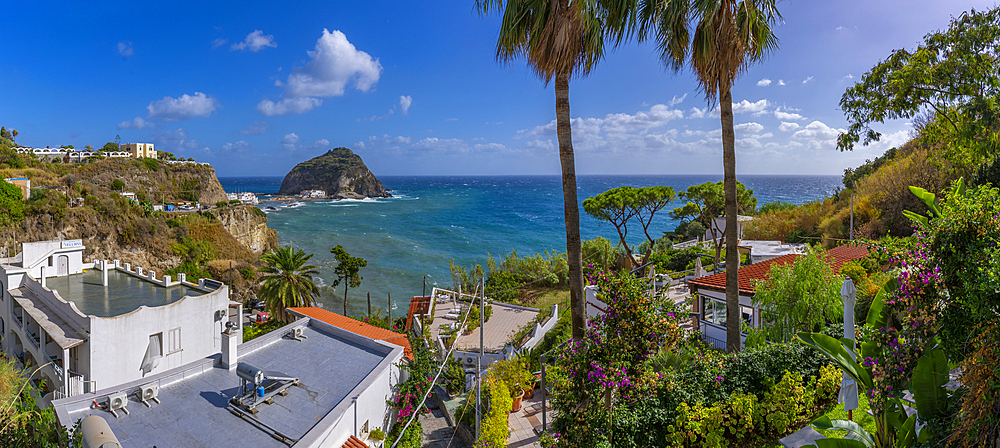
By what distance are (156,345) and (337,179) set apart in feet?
555

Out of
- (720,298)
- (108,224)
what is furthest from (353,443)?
(108,224)

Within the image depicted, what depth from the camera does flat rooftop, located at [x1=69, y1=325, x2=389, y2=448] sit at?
8.48 metres

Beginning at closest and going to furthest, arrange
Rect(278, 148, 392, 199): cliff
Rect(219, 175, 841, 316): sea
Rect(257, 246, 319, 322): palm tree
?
Rect(257, 246, 319, 322): palm tree < Rect(219, 175, 841, 316): sea < Rect(278, 148, 392, 199): cliff

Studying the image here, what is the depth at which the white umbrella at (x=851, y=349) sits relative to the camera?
21.4 ft

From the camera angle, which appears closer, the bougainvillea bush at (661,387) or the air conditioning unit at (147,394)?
the bougainvillea bush at (661,387)

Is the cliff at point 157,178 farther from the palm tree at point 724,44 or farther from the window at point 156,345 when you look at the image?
the palm tree at point 724,44

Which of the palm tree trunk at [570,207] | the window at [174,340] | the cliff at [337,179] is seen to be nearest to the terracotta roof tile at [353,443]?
the palm tree trunk at [570,207]

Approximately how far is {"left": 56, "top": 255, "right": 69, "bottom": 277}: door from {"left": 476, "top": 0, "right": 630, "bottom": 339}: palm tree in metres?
23.2

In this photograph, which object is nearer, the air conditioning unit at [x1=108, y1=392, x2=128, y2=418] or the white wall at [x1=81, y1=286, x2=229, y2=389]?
the air conditioning unit at [x1=108, y1=392, x2=128, y2=418]

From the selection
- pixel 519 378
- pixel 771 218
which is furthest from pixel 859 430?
pixel 771 218

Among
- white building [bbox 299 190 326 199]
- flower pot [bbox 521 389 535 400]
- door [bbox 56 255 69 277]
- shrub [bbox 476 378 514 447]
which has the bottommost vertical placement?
flower pot [bbox 521 389 535 400]

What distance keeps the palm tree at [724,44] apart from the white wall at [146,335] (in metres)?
17.3

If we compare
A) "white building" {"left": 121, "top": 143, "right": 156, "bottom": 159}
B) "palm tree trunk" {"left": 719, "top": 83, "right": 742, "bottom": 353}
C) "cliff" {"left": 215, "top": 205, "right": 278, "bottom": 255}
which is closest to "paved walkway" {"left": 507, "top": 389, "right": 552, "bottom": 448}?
"palm tree trunk" {"left": 719, "top": 83, "right": 742, "bottom": 353}

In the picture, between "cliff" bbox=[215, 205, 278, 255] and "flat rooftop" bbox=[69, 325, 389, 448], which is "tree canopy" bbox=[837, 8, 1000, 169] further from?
"cliff" bbox=[215, 205, 278, 255]
